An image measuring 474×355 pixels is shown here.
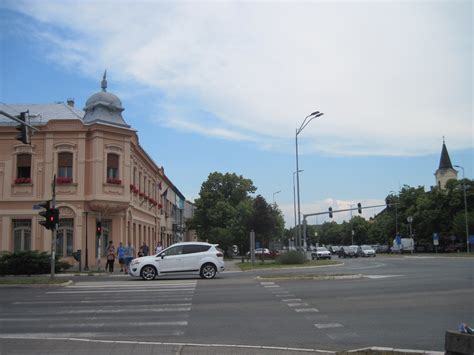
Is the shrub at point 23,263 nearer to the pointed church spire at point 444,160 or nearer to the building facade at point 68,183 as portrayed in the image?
the building facade at point 68,183

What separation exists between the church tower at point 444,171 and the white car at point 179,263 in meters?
89.6

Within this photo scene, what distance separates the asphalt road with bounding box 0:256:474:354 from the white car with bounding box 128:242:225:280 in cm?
472

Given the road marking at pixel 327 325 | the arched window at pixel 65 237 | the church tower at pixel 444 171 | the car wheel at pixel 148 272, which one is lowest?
the road marking at pixel 327 325

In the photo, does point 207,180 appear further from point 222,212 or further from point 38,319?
point 38,319

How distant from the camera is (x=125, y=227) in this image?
38.2 meters

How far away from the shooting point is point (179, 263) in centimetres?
2444

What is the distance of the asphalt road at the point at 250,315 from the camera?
9477mm

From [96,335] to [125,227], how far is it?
2884cm

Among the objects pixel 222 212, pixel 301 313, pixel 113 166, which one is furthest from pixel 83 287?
pixel 222 212

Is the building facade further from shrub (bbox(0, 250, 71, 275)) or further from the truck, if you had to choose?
→ the truck

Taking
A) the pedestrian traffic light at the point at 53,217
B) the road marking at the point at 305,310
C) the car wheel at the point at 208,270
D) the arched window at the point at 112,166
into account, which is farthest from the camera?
the arched window at the point at 112,166

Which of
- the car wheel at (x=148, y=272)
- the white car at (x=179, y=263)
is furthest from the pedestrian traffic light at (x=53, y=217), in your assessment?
the car wheel at (x=148, y=272)

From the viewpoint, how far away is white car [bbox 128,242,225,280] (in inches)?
961

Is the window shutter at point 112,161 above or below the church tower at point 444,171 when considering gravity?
below
